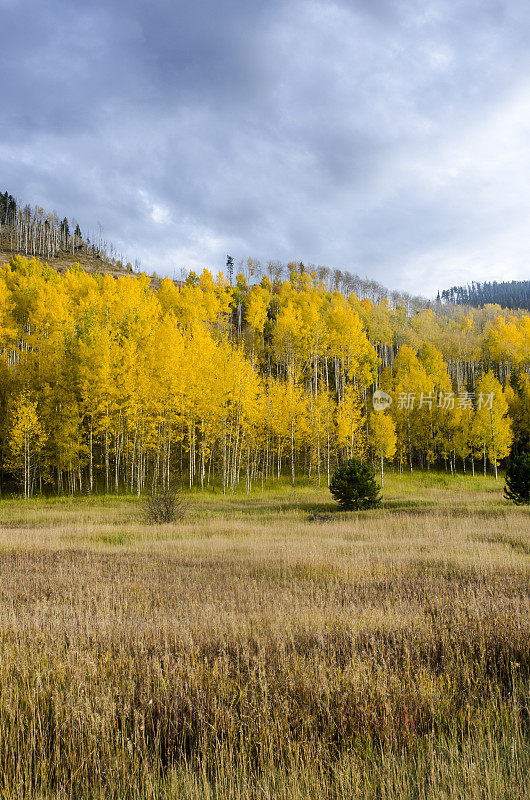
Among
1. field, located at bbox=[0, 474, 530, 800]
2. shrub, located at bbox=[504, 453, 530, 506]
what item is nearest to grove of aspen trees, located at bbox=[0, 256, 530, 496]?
shrub, located at bbox=[504, 453, 530, 506]

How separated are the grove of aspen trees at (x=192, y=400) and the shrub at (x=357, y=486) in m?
9.96

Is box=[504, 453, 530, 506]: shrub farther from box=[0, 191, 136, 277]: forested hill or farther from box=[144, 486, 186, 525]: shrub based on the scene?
box=[0, 191, 136, 277]: forested hill

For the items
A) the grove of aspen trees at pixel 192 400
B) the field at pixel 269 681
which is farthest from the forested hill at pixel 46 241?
the field at pixel 269 681

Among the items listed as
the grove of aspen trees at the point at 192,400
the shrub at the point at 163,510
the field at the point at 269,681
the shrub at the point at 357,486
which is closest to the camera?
the field at the point at 269,681

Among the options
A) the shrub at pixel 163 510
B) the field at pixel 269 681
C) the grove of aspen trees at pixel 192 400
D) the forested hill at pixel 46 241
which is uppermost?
the forested hill at pixel 46 241

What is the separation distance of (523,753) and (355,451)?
35.6 metres

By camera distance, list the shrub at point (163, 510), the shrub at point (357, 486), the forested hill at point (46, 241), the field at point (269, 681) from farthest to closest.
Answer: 1. the forested hill at point (46, 241)
2. the shrub at point (357, 486)
3. the shrub at point (163, 510)
4. the field at point (269, 681)

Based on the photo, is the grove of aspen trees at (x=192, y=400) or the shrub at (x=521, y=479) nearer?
the shrub at (x=521, y=479)

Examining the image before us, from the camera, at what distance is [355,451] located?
3747 cm

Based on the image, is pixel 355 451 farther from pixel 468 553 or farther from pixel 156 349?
pixel 468 553

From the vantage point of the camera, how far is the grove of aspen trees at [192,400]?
93.1 feet

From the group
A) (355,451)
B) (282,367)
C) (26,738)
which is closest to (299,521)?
(26,738)

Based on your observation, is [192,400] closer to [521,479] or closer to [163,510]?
[163,510]

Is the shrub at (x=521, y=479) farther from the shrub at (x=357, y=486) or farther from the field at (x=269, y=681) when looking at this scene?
the field at (x=269, y=681)
